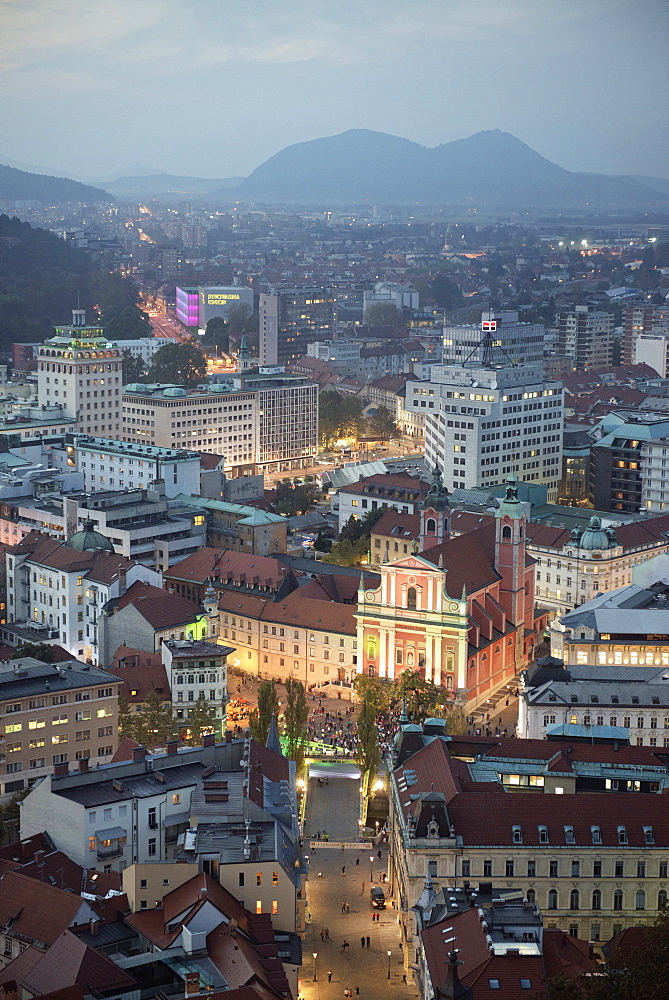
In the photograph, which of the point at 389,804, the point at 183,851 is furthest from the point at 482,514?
the point at 183,851

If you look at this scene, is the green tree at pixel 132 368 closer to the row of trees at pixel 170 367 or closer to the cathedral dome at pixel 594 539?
the row of trees at pixel 170 367

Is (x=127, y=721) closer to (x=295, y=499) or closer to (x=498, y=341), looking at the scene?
(x=295, y=499)

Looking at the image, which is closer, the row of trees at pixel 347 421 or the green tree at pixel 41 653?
the green tree at pixel 41 653

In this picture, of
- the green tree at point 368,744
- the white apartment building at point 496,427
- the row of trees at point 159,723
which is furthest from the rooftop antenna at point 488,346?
the green tree at point 368,744

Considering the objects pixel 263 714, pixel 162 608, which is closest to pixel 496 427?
pixel 162 608

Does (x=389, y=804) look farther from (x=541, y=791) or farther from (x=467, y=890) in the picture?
(x=467, y=890)
